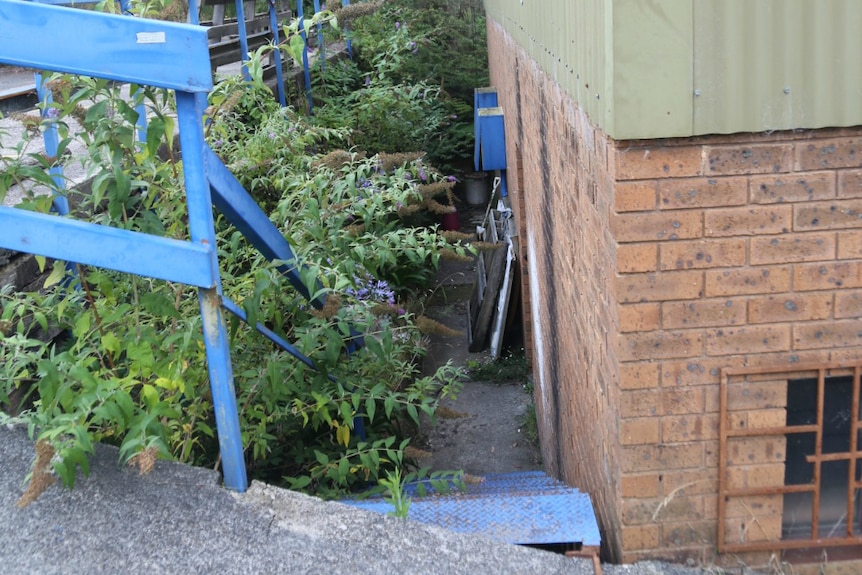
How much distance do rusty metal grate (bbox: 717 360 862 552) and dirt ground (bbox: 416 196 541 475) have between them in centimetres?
269

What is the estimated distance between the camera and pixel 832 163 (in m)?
2.29

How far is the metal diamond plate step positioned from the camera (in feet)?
8.31

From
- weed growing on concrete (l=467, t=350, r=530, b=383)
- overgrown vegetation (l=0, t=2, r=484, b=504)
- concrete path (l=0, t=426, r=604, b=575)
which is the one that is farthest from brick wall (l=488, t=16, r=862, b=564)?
weed growing on concrete (l=467, t=350, r=530, b=383)

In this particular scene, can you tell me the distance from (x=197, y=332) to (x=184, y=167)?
67cm

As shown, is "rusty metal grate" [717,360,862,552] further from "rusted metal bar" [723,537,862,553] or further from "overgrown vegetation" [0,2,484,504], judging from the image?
"overgrown vegetation" [0,2,484,504]

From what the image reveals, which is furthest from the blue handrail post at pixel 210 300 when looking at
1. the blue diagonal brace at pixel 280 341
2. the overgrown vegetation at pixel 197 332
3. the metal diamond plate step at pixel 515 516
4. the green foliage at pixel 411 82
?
the green foliage at pixel 411 82

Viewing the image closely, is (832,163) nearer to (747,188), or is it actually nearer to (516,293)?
(747,188)

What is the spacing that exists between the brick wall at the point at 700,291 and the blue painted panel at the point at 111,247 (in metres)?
1.15

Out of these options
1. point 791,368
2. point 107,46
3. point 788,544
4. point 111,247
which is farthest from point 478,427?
point 107,46

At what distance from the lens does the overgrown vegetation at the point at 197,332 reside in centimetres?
252

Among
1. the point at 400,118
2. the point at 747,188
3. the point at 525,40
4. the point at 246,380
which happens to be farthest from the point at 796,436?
the point at 400,118

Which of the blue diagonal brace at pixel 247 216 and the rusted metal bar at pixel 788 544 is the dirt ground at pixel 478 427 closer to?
the blue diagonal brace at pixel 247 216

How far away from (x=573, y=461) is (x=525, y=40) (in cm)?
285

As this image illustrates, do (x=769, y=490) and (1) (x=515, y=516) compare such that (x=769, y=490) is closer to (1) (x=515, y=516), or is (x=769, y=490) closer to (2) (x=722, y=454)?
(2) (x=722, y=454)
